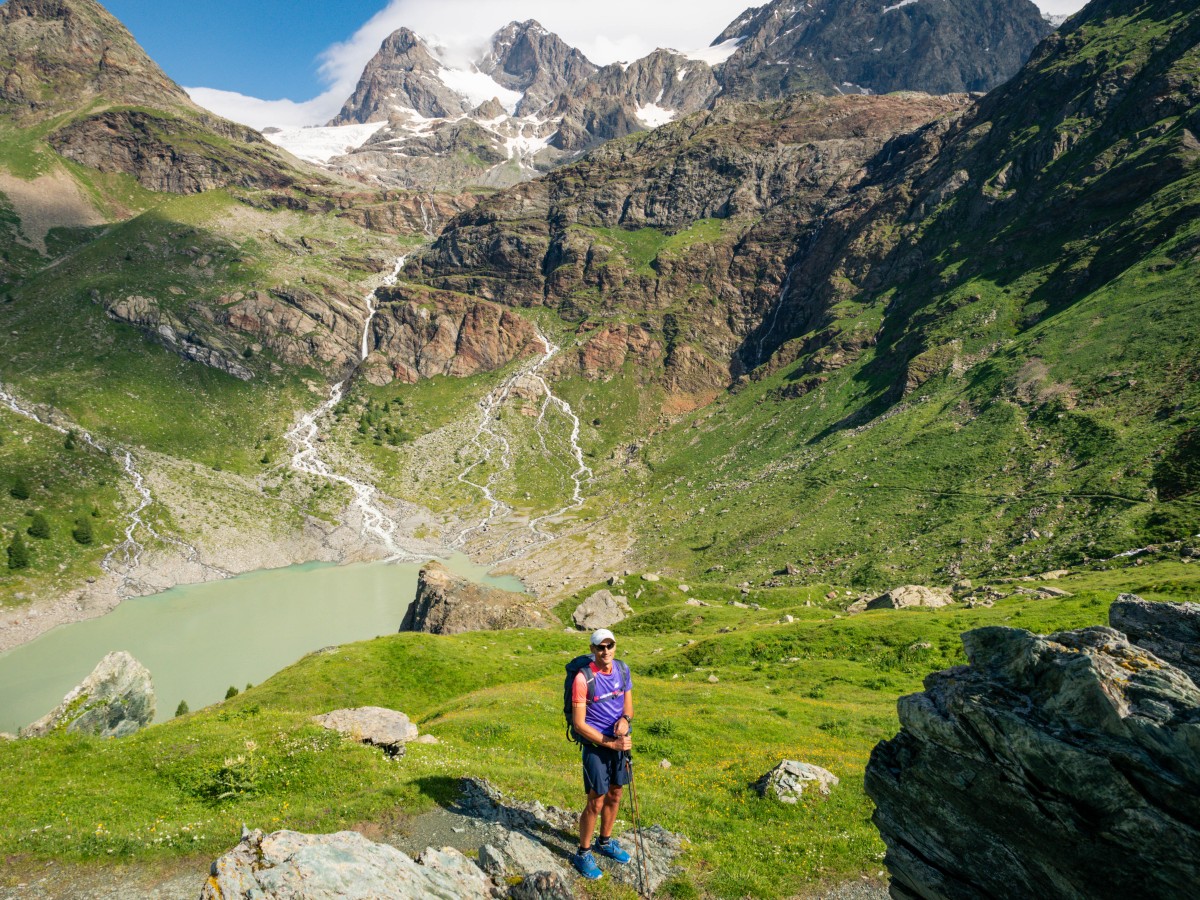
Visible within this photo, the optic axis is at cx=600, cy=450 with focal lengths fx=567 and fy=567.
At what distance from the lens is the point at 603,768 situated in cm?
1066

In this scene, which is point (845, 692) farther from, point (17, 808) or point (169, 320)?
point (169, 320)

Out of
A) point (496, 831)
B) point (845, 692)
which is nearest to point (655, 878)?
point (496, 831)

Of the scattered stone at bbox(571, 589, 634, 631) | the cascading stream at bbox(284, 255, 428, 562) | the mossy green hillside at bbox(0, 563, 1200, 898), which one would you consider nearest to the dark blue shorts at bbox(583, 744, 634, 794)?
the mossy green hillside at bbox(0, 563, 1200, 898)

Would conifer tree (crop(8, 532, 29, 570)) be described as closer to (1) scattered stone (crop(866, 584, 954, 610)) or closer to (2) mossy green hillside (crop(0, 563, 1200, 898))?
(2) mossy green hillside (crop(0, 563, 1200, 898))

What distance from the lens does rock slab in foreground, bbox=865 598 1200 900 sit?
6824mm

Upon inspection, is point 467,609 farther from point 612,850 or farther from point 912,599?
point 612,850

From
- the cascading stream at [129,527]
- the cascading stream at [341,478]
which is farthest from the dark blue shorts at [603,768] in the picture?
the cascading stream at [129,527]

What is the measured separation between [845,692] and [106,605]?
358 feet

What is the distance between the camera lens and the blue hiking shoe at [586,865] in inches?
413

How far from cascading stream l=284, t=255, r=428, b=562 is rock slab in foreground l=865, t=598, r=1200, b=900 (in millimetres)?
117240

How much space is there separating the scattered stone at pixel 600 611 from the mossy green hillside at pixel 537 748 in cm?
1577

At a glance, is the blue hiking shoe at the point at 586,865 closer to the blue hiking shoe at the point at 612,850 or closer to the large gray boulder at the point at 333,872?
the blue hiking shoe at the point at 612,850

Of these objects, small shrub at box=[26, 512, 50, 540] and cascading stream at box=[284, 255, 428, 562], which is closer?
small shrub at box=[26, 512, 50, 540]

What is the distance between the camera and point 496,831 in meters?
12.1
